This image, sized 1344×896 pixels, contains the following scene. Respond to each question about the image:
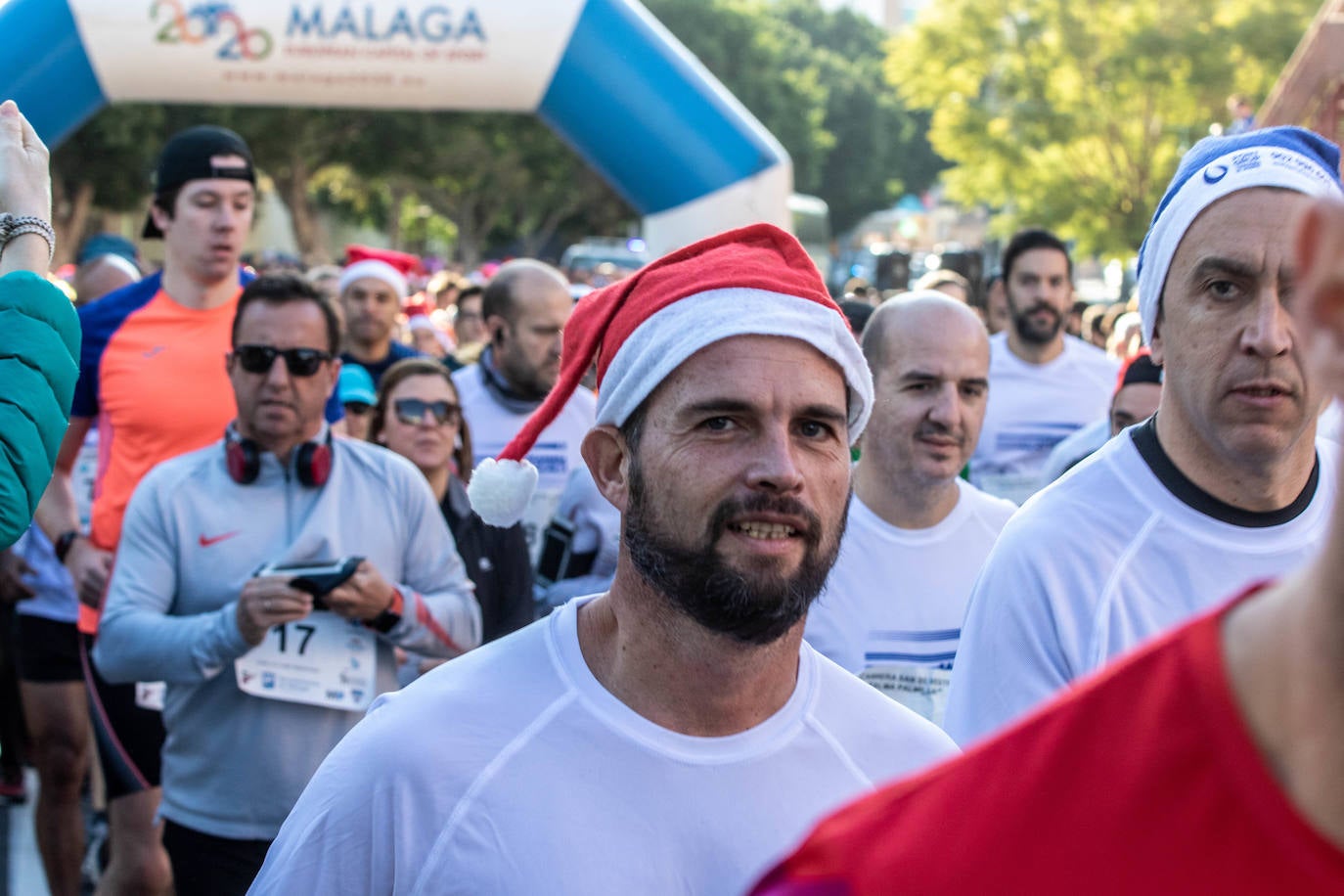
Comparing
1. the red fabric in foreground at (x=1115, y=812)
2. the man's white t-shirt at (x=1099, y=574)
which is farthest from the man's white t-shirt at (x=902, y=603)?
the red fabric in foreground at (x=1115, y=812)

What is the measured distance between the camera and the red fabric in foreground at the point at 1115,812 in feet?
2.75

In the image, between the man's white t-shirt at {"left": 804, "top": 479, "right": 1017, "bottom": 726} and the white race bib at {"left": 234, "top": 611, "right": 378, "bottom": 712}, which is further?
the white race bib at {"left": 234, "top": 611, "right": 378, "bottom": 712}

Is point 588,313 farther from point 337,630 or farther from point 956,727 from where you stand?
point 337,630

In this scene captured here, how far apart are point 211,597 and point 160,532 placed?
0.71 ft

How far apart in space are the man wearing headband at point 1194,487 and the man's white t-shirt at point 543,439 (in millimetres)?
3536

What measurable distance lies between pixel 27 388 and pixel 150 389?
2.57 m

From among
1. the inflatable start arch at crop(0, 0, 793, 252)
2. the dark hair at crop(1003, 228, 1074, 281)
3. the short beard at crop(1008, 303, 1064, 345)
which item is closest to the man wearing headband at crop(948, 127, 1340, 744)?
the short beard at crop(1008, 303, 1064, 345)

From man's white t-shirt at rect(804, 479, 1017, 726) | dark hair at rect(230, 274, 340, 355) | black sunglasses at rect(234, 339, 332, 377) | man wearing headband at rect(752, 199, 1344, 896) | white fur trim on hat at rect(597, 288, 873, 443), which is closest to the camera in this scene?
man wearing headband at rect(752, 199, 1344, 896)

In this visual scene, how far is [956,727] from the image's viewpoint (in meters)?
2.59

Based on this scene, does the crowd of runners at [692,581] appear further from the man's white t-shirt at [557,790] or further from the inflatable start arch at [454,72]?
the inflatable start arch at [454,72]

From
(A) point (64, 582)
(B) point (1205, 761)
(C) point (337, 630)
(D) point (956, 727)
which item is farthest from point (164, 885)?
(B) point (1205, 761)

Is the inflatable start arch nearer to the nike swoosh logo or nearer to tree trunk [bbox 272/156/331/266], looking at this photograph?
the nike swoosh logo

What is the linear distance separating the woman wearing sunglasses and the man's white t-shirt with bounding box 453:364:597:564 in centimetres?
43

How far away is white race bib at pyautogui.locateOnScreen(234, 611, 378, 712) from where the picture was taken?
3.99m
